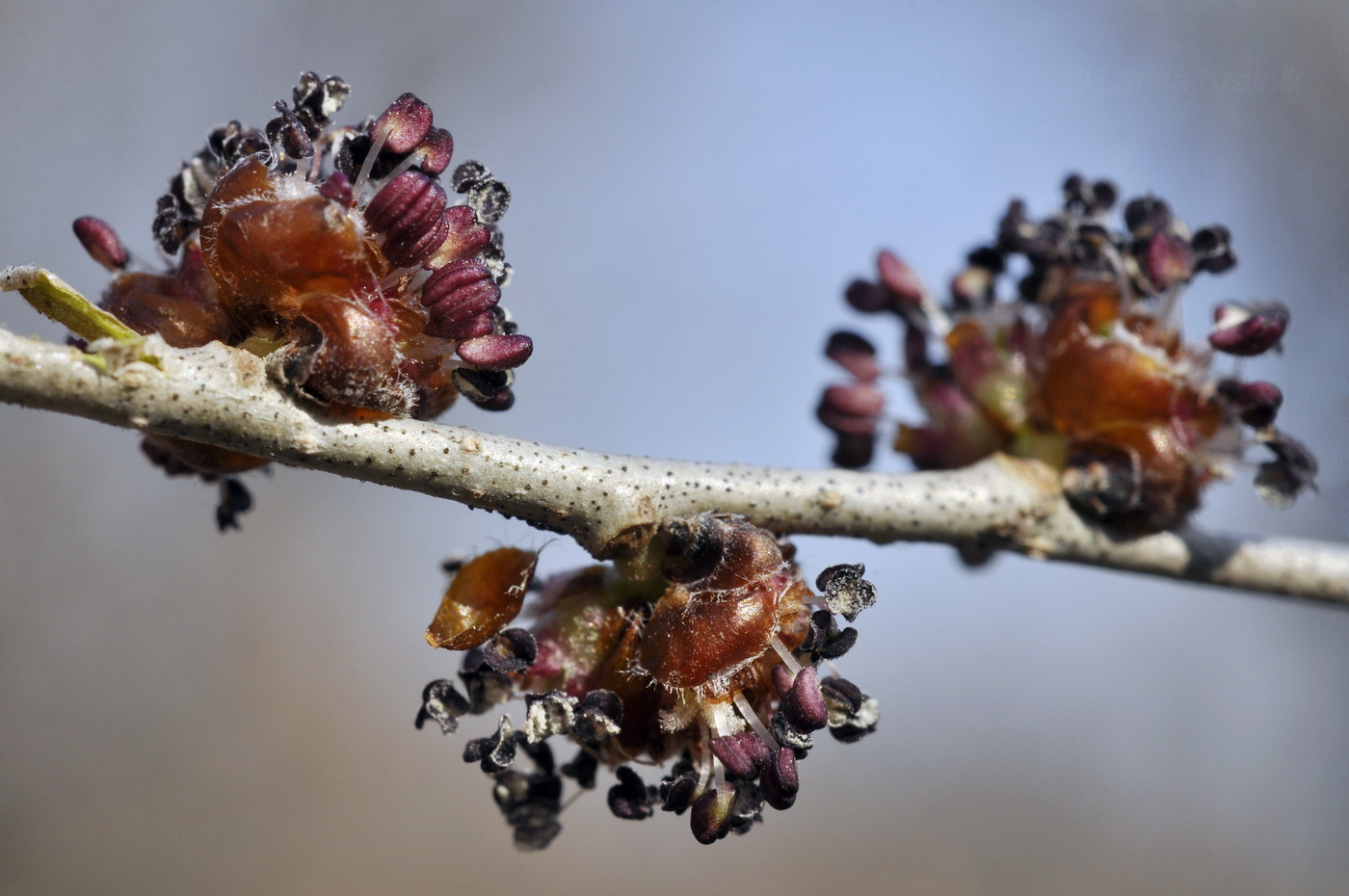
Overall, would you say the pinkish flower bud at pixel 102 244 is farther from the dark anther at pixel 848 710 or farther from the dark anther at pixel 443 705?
the dark anther at pixel 848 710

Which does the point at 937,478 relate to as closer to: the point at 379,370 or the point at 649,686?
the point at 649,686

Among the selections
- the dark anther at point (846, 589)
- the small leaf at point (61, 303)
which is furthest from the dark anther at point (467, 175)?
the dark anther at point (846, 589)

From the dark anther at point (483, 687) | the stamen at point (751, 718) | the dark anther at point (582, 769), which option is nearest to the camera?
the stamen at point (751, 718)

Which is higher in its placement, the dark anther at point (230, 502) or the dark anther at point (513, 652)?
the dark anther at point (230, 502)

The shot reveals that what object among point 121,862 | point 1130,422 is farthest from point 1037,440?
point 121,862

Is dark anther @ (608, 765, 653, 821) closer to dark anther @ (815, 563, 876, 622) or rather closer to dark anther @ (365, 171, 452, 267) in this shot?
dark anther @ (815, 563, 876, 622)

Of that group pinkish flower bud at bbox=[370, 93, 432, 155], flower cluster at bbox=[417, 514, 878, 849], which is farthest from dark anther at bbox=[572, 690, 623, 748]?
pinkish flower bud at bbox=[370, 93, 432, 155]
